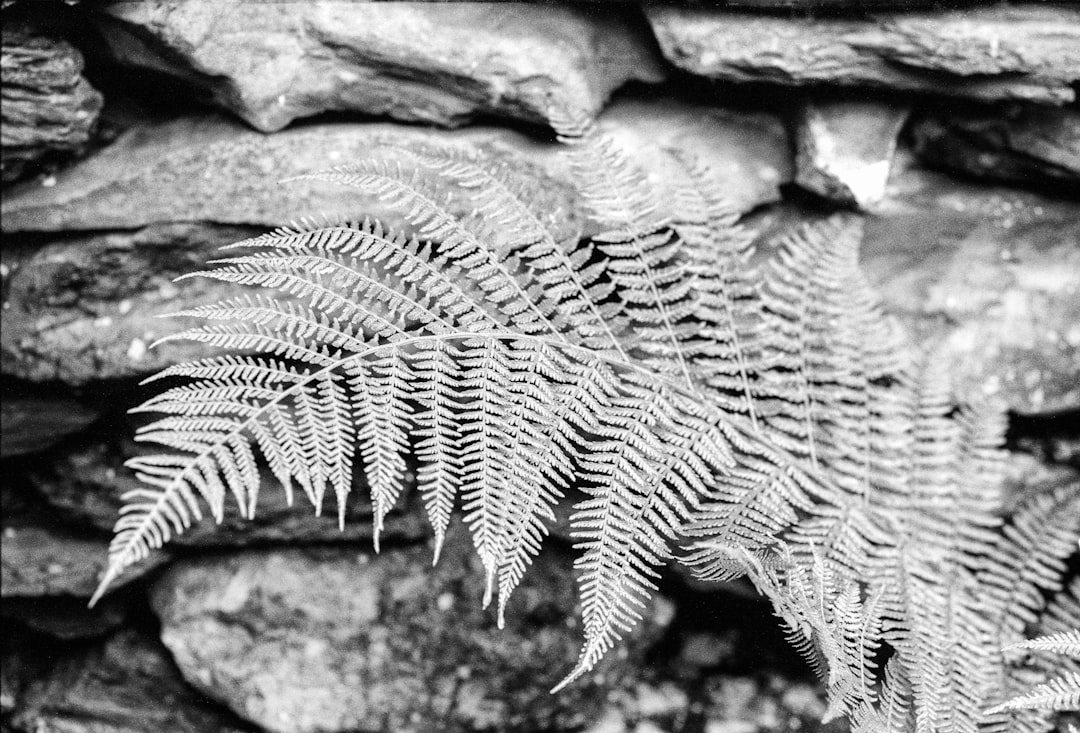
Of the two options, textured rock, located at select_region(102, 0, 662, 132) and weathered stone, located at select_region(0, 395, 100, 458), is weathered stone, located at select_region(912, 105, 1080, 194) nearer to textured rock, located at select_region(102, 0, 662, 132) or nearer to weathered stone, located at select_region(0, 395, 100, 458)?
textured rock, located at select_region(102, 0, 662, 132)

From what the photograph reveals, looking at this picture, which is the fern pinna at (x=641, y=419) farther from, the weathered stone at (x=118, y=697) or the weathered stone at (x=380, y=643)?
the weathered stone at (x=118, y=697)

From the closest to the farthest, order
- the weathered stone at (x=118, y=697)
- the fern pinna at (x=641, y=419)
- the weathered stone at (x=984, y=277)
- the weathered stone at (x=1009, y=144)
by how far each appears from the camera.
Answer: the fern pinna at (x=641, y=419), the weathered stone at (x=1009, y=144), the weathered stone at (x=984, y=277), the weathered stone at (x=118, y=697)

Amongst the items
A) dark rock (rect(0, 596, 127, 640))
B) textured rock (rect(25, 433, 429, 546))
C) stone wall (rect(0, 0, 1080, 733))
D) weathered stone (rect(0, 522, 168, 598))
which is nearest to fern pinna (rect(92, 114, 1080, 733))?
textured rock (rect(25, 433, 429, 546))

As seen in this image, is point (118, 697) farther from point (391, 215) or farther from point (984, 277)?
point (984, 277)

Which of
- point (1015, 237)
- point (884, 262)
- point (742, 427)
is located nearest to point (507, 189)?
point (742, 427)

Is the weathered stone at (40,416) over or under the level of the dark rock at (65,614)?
over

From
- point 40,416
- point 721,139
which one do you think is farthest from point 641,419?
point 40,416

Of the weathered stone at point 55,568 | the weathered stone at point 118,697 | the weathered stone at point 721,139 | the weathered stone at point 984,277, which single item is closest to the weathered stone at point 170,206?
the weathered stone at point 721,139
